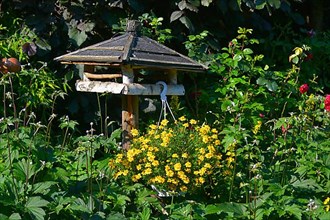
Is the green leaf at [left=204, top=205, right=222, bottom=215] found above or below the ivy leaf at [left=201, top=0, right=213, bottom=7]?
below

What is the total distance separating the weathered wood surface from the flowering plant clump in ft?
0.84

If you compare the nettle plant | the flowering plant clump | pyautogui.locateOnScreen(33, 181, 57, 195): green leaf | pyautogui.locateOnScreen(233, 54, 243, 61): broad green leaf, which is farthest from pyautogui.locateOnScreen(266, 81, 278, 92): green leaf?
pyautogui.locateOnScreen(33, 181, 57, 195): green leaf

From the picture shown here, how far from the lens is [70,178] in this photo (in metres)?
3.37

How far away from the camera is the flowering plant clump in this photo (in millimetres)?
3242

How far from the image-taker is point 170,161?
3283mm

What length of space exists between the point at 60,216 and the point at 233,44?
6.03ft

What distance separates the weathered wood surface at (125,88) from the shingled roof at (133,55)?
12cm

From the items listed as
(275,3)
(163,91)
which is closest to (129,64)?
(163,91)

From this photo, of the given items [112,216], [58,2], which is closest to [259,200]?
[112,216]

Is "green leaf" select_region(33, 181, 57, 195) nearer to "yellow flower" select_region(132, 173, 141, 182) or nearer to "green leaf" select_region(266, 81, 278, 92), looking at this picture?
"yellow flower" select_region(132, 173, 141, 182)

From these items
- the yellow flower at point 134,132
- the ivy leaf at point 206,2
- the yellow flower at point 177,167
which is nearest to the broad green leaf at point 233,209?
the yellow flower at point 177,167

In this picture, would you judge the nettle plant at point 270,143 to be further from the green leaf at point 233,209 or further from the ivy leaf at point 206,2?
the ivy leaf at point 206,2

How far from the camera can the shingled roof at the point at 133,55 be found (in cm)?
350

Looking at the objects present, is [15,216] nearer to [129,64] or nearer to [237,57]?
[129,64]
